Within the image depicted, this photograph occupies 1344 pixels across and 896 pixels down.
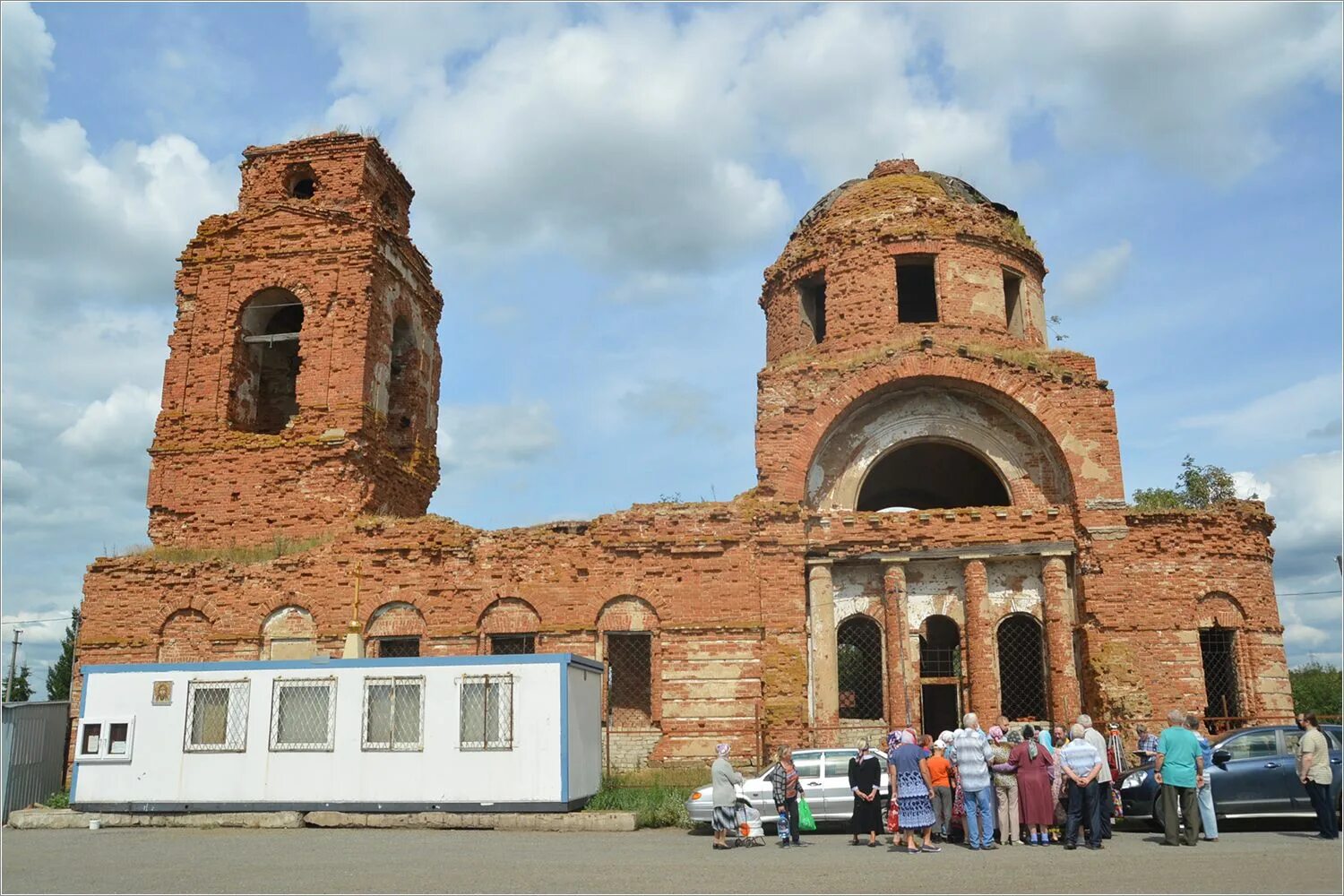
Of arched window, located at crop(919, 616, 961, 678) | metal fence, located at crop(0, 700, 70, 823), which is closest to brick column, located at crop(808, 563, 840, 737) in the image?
arched window, located at crop(919, 616, 961, 678)

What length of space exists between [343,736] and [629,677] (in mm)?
6087

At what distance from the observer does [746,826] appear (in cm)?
1249

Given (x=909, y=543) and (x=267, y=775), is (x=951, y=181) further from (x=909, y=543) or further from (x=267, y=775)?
(x=267, y=775)

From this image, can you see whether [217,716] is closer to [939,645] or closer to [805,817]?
[805,817]

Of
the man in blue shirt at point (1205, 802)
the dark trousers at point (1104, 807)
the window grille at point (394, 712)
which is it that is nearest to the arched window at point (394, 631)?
the window grille at point (394, 712)

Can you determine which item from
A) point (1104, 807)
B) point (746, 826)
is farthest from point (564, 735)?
point (1104, 807)

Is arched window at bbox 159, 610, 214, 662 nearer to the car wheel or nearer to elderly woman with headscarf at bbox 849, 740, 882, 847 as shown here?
elderly woman with headscarf at bbox 849, 740, 882, 847

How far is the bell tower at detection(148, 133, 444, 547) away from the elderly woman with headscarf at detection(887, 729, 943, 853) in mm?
13020

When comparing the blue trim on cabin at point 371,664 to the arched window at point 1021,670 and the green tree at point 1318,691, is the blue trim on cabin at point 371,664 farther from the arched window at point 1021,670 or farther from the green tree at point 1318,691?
the green tree at point 1318,691

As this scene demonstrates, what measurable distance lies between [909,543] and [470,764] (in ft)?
29.8

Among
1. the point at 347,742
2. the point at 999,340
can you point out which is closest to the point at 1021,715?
the point at 999,340

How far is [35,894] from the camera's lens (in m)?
9.49

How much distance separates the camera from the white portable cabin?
45.7 ft

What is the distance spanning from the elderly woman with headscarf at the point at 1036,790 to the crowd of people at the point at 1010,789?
1 centimetres
